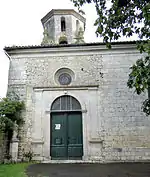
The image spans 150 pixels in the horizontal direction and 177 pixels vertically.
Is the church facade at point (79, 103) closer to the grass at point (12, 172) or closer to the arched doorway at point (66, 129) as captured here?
the arched doorway at point (66, 129)

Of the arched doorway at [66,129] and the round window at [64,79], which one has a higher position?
the round window at [64,79]

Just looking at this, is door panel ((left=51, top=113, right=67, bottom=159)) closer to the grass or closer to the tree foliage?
the tree foliage

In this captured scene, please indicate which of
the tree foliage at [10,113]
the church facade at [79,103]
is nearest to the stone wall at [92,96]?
the church facade at [79,103]

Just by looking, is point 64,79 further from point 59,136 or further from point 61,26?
point 61,26

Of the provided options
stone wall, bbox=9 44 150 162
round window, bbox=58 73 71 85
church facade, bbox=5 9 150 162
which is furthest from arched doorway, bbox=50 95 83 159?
round window, bbox=58 73 71 85

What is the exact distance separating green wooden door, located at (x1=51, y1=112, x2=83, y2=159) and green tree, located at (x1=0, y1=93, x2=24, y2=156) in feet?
5.79

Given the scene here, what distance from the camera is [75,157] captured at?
9500 mm

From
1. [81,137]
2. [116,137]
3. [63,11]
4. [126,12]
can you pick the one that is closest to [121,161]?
[116,137]

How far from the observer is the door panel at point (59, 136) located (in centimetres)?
960

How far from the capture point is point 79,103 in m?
10.2

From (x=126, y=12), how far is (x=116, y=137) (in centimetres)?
601

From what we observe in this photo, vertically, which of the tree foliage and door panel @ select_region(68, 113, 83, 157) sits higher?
the tree foliage

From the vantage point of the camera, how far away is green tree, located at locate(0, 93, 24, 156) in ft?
29.7

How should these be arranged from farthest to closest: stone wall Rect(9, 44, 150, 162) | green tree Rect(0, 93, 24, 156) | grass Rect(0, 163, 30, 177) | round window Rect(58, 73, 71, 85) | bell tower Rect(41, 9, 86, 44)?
bell tower Rect(41, 9, 86, 44) < round window Rect(58, 73, 71, 85) < stone wall Rect(9, 44, 150, 162) < green tree Rect(0, 93, 24, 156) < grass Rect(0, 163, 30, 177)
